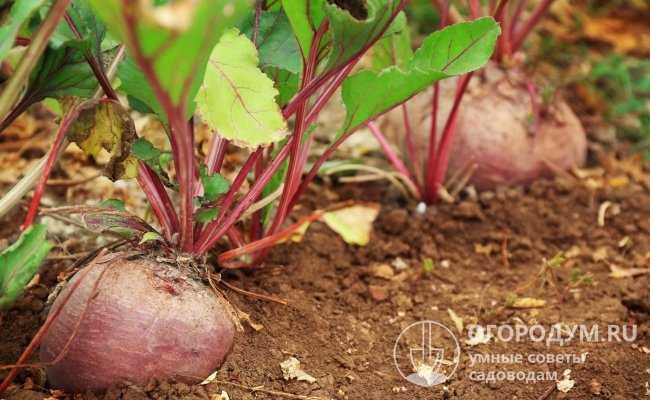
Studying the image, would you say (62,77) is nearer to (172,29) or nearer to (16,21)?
(16,21)

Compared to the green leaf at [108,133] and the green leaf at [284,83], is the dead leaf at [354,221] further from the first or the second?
the green leaf at [108,133]

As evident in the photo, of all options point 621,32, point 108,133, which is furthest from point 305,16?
point 621,32

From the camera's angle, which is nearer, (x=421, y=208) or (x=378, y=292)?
(x=378, y=292)

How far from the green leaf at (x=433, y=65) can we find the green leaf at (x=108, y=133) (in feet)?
1.16

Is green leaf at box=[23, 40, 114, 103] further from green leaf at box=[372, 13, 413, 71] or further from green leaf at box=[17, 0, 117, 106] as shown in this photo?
green leaf at box=[372, 13, 413, 71]

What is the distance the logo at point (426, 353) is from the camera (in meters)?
1.41

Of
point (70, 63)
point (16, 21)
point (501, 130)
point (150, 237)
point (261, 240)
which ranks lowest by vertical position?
point (501, 130)

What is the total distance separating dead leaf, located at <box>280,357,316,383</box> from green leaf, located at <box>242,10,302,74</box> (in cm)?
49

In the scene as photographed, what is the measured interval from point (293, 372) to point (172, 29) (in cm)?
70

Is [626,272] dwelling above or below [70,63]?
below

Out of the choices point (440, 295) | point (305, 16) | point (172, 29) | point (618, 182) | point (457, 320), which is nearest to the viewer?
point (172, 29)

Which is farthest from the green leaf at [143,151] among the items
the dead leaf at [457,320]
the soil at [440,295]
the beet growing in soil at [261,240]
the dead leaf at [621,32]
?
the dead leaf at [621,32]

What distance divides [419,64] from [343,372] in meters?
0.53

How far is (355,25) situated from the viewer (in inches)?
44.8
